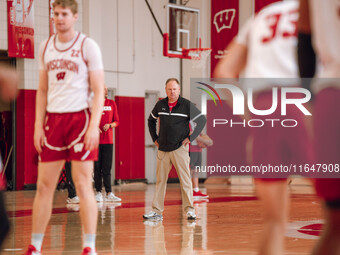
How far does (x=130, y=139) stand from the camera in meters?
18.5

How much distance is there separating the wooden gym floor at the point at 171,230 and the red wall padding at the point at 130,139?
680 centimetres

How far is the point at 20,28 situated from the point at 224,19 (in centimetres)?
689

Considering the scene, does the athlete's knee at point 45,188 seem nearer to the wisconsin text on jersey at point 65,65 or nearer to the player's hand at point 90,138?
the player's hand at point 90,138

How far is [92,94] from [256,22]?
2.15 m

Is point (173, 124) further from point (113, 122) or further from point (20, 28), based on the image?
point (20, 28)

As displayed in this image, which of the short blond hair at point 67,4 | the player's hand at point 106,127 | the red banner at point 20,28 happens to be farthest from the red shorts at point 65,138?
the red banner at point 20,28

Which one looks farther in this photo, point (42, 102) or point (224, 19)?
point (224, 19)

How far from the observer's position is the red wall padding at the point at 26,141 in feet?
52.7

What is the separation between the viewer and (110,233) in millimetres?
7223

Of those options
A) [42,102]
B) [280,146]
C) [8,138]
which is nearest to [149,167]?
[8,138]

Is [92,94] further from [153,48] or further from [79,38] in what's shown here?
[153,48]

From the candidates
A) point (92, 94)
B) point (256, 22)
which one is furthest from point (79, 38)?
point (256, 22)

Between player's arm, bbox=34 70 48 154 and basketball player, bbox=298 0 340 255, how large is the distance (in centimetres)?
274

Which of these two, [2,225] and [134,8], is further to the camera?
[134,8]
